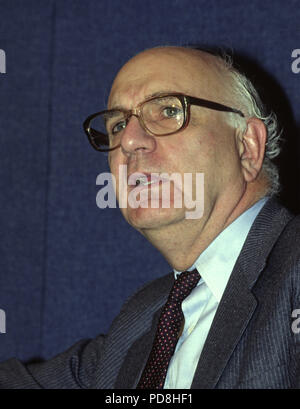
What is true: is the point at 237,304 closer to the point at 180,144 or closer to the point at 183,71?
the point at 180,144

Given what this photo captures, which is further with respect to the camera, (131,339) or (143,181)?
(131,339)

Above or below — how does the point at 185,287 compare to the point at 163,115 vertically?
below

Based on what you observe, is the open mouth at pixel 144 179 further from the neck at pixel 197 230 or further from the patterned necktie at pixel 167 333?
the patterned necktie at pixel 167 333

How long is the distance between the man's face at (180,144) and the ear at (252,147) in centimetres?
3

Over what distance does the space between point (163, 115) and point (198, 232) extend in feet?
0.89

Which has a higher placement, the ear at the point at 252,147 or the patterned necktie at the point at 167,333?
the ear at the point at 252,147

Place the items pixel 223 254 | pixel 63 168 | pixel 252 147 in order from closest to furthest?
pixel 223 254 < pixel 252 147 < pixel 63 168

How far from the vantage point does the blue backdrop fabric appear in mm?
1715

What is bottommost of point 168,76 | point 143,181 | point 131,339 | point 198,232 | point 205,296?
point 131,339

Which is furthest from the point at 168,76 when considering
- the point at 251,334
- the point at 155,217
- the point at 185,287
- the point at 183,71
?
the point at 251,334

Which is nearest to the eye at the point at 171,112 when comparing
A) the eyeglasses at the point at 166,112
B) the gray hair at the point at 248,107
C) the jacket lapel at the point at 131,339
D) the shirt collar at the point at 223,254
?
the eyeglasses at the point at 166,112

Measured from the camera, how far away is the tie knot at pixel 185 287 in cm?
121

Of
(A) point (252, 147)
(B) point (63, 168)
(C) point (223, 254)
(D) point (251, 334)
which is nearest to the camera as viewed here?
(D) point (251, 334)

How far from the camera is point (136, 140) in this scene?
1205mm
